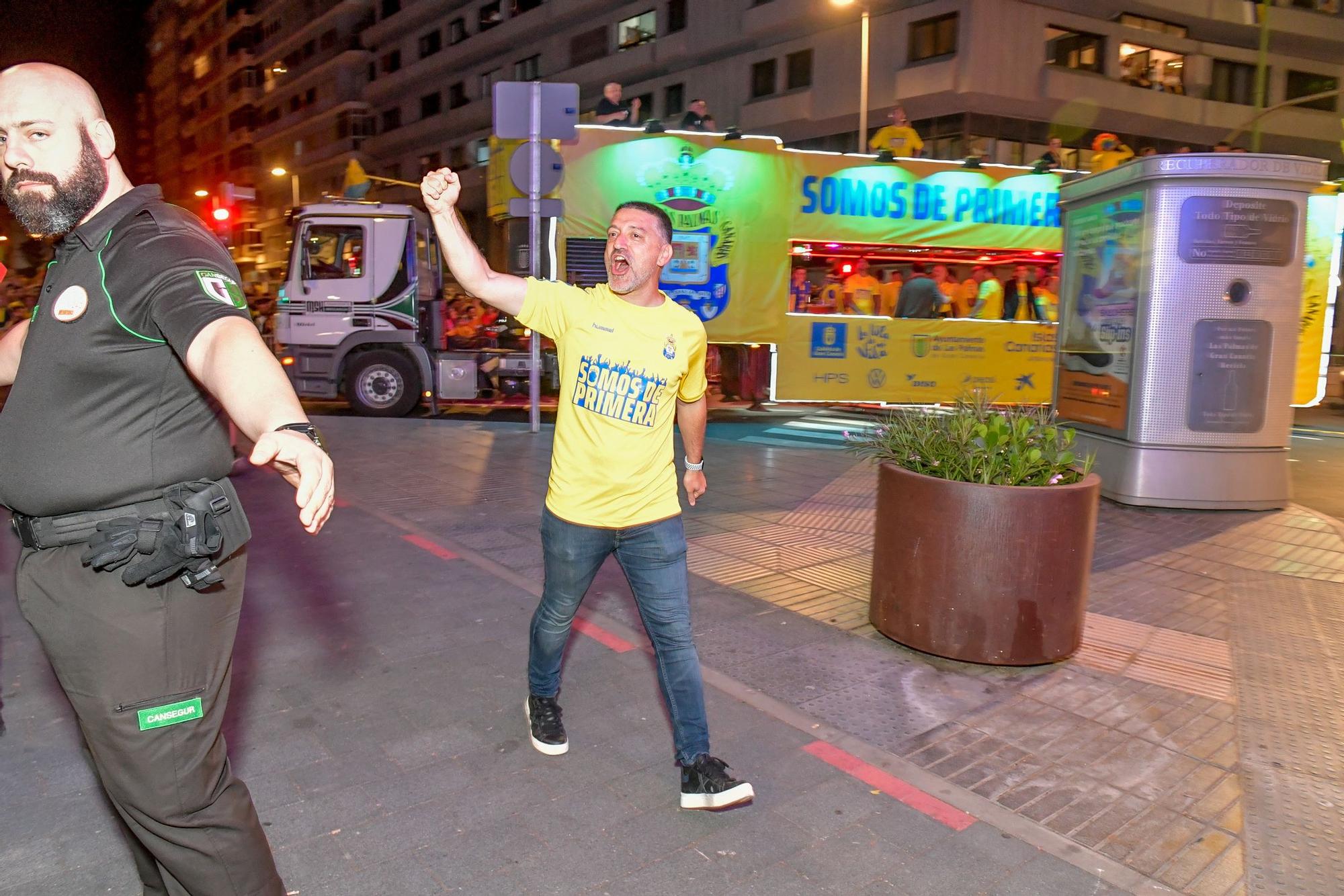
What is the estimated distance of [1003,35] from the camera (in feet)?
88.9

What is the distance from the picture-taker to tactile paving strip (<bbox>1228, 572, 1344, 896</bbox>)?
9.80 ft

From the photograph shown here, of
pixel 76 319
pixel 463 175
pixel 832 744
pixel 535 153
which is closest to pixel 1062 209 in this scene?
pixel 535 153

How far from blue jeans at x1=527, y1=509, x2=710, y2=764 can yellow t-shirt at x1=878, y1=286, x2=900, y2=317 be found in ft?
37.2

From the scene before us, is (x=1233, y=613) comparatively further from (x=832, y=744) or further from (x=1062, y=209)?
(x=1062, y=209)

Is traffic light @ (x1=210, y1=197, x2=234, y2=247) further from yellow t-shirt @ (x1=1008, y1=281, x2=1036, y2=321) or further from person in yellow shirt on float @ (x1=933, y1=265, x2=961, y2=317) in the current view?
yellow t-shirt @ (x1=1008, y1=281, x2=1036, y2=321)

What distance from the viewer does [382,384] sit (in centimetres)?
1353

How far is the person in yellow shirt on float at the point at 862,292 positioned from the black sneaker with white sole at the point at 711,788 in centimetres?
1071

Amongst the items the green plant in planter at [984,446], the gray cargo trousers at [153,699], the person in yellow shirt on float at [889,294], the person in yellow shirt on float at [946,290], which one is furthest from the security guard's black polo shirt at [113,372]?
the person in yellow shirt on float at [889,294]

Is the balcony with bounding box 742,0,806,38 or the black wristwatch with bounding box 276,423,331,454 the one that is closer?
the black wristwatch with bounding box 276,423,331,454

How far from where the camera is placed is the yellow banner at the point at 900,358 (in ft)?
42.5

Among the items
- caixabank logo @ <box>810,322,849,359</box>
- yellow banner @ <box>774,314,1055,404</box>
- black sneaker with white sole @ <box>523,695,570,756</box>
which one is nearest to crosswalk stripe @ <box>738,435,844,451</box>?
yellow banner @ <box>774,314,1055,404</box>

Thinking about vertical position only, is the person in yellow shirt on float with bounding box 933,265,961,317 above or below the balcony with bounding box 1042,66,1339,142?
below

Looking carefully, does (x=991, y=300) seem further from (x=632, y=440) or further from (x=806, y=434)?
(x=632, y=440)

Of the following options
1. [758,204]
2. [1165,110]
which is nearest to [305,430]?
[758,204]
